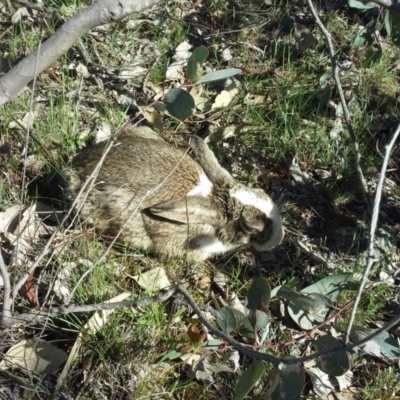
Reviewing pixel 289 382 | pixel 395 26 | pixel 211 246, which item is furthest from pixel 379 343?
pixel 395 26

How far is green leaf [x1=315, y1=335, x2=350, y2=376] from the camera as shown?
3314 millimetres

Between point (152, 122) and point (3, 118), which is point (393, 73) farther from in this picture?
point (3, 118)

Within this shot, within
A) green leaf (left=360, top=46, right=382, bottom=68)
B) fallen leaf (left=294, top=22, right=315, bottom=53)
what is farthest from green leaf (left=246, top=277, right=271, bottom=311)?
fallen leaf (left=294, top=22, right=315, bottom=53)

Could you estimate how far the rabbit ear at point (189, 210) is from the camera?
4.40 meters

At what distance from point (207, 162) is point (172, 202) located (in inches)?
20.6

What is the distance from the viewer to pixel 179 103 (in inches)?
180

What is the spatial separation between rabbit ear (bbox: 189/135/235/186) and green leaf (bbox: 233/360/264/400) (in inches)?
68.0

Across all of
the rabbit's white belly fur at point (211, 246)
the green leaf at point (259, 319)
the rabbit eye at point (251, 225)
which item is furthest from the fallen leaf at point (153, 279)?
the green leaf at point (259, 319)

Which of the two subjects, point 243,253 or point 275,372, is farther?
point 243,253

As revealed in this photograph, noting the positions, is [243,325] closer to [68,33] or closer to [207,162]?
[207,162]

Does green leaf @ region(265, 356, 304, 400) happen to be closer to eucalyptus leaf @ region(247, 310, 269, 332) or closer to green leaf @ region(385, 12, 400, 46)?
eucalyptus leaf @ region(247, 310, 269, 332)

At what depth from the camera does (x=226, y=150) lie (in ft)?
17.3

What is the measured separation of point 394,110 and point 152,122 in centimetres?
205

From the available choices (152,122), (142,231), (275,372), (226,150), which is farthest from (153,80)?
(275,372)
